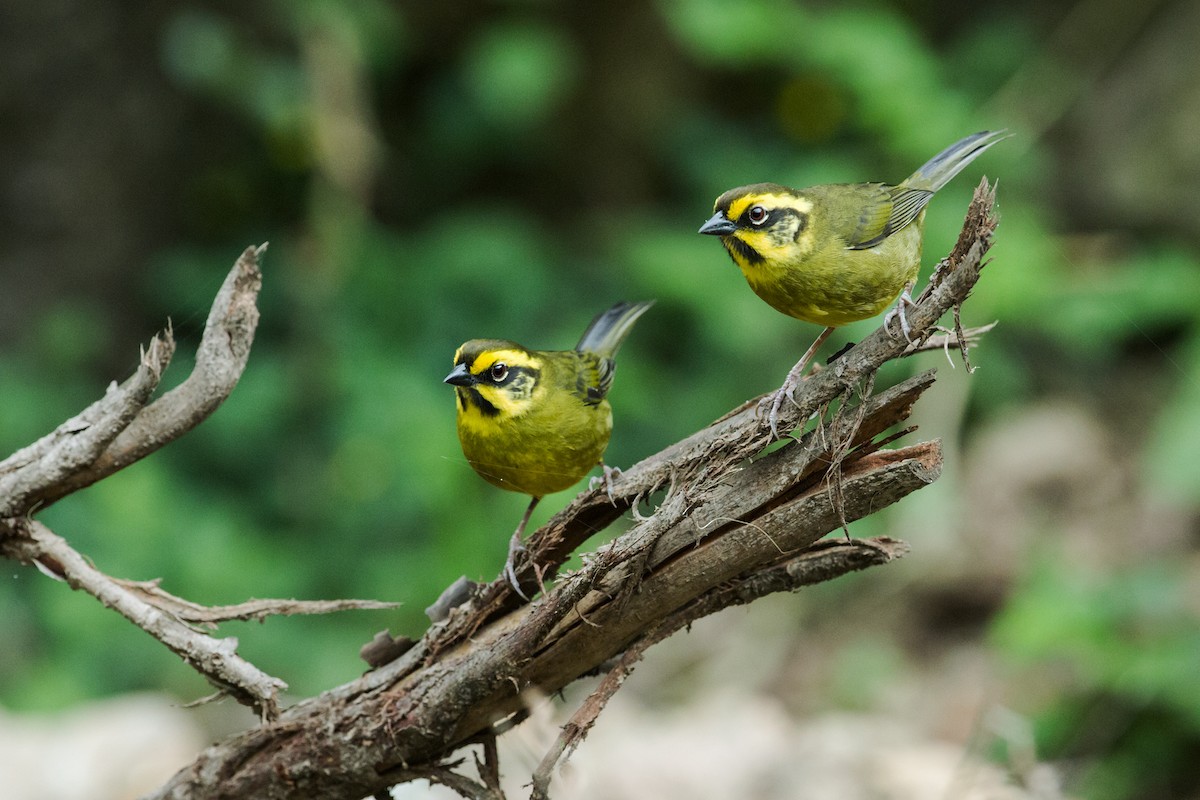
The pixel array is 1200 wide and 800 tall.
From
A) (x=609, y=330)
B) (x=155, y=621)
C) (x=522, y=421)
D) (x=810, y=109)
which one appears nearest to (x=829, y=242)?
(x=522, y=421)

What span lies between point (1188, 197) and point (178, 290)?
20.4ft

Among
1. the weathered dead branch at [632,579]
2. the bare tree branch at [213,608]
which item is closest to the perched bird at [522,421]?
the weathered dead branch at [632,579]

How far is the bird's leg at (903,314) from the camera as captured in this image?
2.27 metres

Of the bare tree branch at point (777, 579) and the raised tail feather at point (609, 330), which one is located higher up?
the raised tail feather at point (609, 330)

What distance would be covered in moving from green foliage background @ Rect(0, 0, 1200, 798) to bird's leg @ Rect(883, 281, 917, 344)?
2.30 metres

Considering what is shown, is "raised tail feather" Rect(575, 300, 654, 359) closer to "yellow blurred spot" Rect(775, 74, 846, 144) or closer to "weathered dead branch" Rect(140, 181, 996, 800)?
"weathered dead branch" Rect(140, 181, 996, 800)

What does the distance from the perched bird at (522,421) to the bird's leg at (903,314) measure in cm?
85

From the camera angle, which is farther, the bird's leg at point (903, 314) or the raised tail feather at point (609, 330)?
the raised tail feather at point (609, 330)

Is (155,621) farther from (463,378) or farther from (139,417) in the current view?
(463,378)

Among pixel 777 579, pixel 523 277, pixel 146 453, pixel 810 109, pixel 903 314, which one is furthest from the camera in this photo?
pixel 523 277

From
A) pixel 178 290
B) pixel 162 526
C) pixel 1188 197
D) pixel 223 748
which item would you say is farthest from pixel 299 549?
pixel 1188 197

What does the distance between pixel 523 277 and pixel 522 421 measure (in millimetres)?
3933

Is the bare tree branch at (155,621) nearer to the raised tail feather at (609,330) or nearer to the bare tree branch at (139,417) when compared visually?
the bare tree branch at (139,417)

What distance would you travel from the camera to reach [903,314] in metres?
2.29
